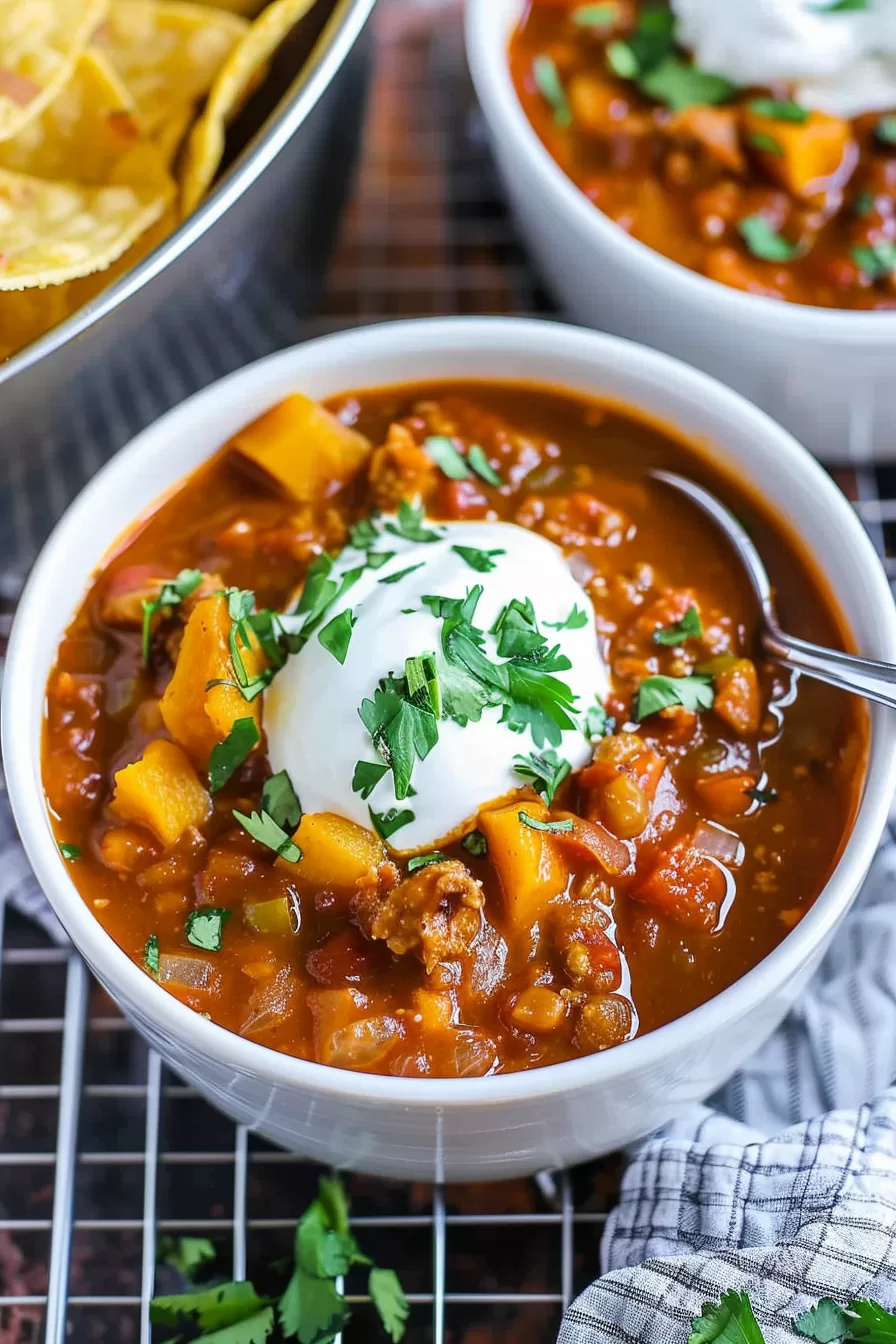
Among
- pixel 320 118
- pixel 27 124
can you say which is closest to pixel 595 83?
pixel 320 118

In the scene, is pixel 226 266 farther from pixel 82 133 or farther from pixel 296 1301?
pixel 296 1301

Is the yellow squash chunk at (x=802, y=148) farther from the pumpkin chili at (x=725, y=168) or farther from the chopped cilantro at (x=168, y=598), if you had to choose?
the chopped cilantro at (x=168, y=598)

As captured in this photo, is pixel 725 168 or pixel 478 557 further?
pixel 725 168

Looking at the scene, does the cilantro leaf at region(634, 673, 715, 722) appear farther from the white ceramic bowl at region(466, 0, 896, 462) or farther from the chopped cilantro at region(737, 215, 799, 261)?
the chopped cilantro at region(737, 215, 799, 261)

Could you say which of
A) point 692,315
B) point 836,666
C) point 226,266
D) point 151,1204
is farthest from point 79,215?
point 151,1204

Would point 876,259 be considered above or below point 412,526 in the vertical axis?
above

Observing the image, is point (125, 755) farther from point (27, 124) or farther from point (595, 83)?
point (595, 83)

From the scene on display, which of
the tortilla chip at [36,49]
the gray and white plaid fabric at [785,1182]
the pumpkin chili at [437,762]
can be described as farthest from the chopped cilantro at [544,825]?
the tortilla chip at [36,49]

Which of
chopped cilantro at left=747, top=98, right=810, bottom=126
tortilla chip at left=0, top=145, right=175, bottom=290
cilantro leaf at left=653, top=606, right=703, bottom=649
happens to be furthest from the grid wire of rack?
chopped cilantro at left=747, top=98, right=810, bottom=126
